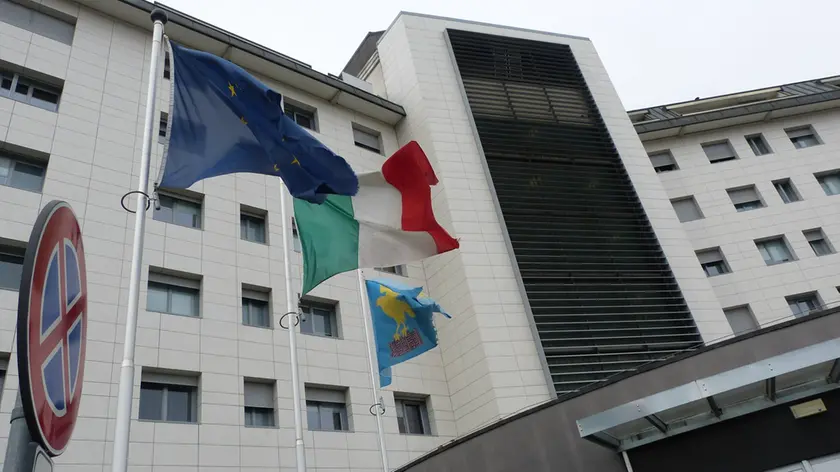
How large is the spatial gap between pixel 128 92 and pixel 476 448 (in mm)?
12579

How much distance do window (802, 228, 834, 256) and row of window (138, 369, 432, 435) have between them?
17.2 m

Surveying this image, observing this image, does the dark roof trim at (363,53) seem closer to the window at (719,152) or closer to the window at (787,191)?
the window at (719,152)

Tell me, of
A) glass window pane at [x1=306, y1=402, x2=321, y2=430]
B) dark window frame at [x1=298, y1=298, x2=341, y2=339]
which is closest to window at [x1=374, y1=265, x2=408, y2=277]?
dark window frame at [x1=298, y1=298, x2=341, y2=339]

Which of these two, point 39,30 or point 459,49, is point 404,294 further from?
point 459,49

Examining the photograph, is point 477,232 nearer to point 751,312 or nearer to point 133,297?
point 751,312

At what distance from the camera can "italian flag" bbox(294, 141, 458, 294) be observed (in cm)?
935

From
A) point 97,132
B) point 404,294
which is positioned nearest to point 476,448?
point 404,294

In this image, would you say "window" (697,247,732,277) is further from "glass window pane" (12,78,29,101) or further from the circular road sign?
the circular road sign

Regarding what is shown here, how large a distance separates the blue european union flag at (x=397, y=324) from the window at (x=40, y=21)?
10.9m

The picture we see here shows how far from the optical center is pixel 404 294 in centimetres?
1161

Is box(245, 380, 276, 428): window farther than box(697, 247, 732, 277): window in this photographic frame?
No

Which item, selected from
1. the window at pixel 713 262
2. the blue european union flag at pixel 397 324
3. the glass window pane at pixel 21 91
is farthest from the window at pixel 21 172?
the window at pixel 713 262

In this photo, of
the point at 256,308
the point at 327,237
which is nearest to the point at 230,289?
the point at 256,308

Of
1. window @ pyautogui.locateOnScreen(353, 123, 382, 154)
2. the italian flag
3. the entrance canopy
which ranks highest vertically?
window @ pyautogui.locateOnScreen(353, 123, 382, 154)
